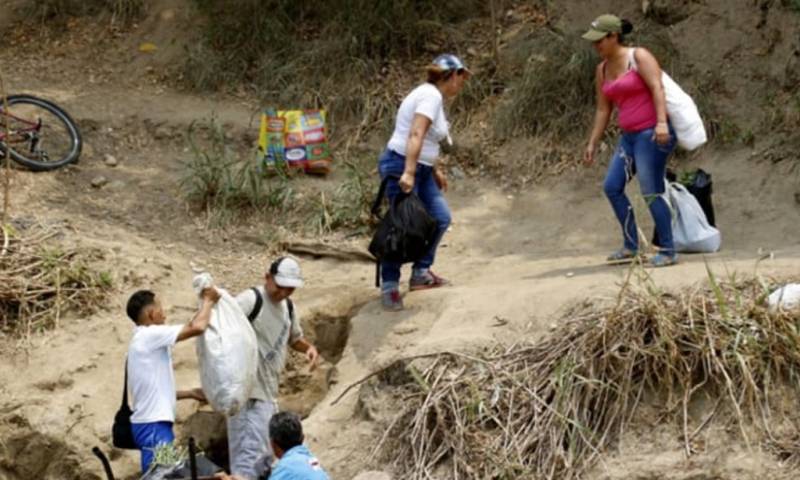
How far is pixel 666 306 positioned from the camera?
25.1 ft

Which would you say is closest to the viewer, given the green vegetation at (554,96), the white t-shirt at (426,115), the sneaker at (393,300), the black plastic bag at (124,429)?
the black plastic bag at (124,429)

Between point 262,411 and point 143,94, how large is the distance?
551 centimetres

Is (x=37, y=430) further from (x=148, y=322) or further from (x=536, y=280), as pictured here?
(x=536, y=280)

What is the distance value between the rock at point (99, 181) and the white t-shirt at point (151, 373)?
385 cm

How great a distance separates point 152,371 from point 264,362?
0.61 metres

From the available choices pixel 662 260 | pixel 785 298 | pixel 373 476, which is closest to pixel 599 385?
pixel 785 298

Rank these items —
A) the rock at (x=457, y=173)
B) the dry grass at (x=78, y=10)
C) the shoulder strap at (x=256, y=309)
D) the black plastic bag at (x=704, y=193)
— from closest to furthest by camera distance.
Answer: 1. the shoulder strap at (x=256, y=309)
2. the black plastic bag at (x=704, y=193)
3. the rock at (x=457, y=173)
4. the dry grass at (x=78, y=10)

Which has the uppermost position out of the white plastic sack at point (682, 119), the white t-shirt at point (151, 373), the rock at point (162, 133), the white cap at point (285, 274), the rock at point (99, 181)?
the rock at point (162, 133)

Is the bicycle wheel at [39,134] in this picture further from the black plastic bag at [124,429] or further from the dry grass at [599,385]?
the dry grass at [599,385]

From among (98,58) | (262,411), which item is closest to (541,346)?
(262,411)

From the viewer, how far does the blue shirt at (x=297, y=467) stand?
6484 millimetres

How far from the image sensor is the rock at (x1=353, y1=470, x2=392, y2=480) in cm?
757

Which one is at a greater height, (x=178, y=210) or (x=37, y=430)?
(x=178, y=210)

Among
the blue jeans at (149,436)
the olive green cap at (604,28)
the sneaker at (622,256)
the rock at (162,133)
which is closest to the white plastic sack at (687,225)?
the sneaker at (622,256)
